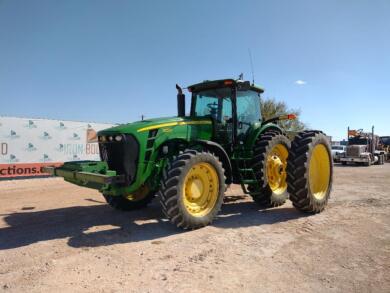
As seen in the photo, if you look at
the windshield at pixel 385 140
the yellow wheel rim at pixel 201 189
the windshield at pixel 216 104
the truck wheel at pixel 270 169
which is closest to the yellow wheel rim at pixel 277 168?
the truck wheel at pixel 270 169

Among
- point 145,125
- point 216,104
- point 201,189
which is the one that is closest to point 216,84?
point 216,104

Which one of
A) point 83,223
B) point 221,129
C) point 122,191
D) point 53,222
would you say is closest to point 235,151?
point 221,129

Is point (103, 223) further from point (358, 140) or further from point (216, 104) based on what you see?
point (358, 140)

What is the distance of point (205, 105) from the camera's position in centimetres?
755

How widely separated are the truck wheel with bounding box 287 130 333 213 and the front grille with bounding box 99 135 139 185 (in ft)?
9.96

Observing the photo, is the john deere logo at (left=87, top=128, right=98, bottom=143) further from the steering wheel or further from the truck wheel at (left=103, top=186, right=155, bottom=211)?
the steering wheel

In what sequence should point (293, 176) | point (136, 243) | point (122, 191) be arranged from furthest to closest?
point (293, 176) → point (122, 191) → point (136, 243)

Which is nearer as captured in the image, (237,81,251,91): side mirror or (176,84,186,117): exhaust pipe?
(237,81,251,91): side mirror

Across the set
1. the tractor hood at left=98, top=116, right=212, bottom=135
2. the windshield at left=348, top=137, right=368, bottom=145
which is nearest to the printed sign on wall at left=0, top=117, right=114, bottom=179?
the tractor hood at left=98, top=116, right=212, bottom=135

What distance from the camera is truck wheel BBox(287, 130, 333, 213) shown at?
6.63 metres

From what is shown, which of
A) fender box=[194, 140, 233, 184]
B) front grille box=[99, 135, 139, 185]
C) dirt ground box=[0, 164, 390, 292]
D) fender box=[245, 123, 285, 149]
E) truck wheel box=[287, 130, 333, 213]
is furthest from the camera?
fender box=[245, 123, 285, 149]

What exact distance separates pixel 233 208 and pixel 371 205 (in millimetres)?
3254

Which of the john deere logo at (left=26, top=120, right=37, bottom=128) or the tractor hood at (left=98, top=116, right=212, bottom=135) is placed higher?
the john deere logo at (left=26, top=120, right=37, bottom=128)

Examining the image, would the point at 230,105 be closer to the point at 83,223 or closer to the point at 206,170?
the point at 206,170
